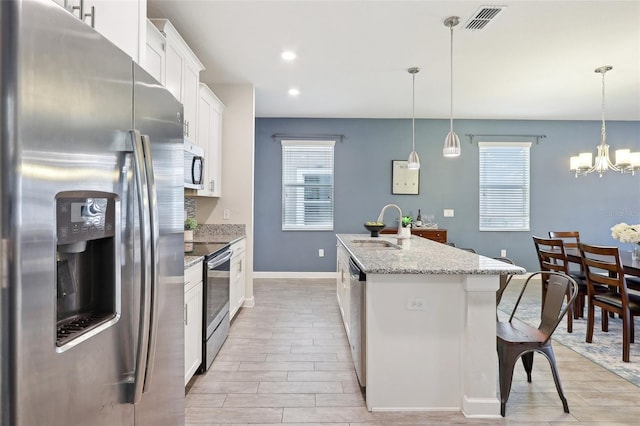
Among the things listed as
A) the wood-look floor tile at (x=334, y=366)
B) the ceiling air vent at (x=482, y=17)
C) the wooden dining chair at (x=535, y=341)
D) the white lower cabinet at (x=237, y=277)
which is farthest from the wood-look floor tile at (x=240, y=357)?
the ceiling air vent at (x=482, y=17)

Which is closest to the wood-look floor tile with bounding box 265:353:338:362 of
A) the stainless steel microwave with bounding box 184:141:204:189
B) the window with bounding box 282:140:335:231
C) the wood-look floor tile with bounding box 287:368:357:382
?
the wood-look floor tile with bounding box 287:368:357:382

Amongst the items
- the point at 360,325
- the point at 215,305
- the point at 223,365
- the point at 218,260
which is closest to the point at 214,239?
the point at 218,260

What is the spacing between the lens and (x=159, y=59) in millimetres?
2652

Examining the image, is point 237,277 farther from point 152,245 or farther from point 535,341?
point 152,245

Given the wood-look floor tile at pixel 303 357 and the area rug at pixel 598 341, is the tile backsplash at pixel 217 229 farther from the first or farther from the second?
the area rug at pixel 598 341

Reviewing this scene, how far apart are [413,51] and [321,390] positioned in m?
3.20

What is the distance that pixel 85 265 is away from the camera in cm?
97

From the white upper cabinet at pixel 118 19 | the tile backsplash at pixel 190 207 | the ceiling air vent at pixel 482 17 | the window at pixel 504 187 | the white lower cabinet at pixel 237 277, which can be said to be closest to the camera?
the white upper cabinet at pixel 118 19

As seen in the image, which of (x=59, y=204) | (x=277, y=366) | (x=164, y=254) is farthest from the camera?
(x=277, y=366)

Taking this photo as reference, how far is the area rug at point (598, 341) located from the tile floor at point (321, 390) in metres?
0.11

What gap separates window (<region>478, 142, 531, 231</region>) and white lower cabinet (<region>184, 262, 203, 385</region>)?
5.38 meters

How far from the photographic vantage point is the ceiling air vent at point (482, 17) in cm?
282

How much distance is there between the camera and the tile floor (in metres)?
2.04

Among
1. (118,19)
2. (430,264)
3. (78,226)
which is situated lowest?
(430,264)
